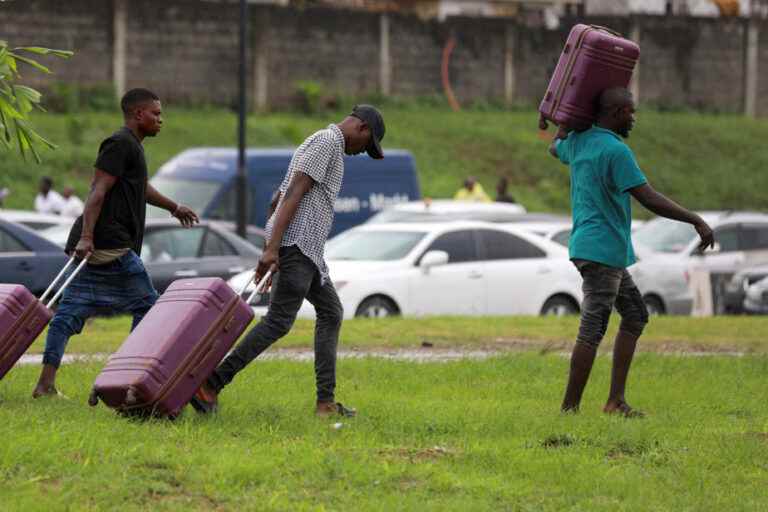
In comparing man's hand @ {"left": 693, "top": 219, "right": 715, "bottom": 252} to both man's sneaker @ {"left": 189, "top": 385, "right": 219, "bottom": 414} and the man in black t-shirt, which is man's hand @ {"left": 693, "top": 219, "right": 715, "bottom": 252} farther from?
the man in black t-shirt

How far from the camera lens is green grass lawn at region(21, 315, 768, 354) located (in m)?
14.2

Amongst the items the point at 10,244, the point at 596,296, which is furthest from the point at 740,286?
the point at 596,296

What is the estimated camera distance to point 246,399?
372 inches

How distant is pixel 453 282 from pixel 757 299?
505 cm

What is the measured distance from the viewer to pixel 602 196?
349 inches

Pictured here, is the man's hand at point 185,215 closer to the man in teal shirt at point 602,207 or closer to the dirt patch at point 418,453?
the man in teal shirt at point 602,207

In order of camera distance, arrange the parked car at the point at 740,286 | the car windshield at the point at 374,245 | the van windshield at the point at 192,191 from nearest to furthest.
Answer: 1. the car windshield at the point at 374,245
2. the parked car at the point at 740,286
3. the van windshield at the point at 192,191

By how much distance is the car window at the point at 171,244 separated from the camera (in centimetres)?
1823

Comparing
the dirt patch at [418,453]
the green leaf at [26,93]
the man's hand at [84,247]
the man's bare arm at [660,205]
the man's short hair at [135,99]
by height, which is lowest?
the dirt patch at [418,453]

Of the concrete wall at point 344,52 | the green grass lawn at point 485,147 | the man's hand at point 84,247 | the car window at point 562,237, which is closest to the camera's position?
the man's hand at point 84,247

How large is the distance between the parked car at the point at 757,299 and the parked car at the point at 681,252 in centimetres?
72

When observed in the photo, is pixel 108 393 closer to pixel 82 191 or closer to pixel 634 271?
pixel 634 271

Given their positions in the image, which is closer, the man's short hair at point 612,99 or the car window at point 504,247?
the man's short hair at point 612,99

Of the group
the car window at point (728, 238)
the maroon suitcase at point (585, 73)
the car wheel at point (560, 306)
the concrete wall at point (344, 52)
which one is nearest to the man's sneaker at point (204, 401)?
the maroon suitcase at point (585, 73)
